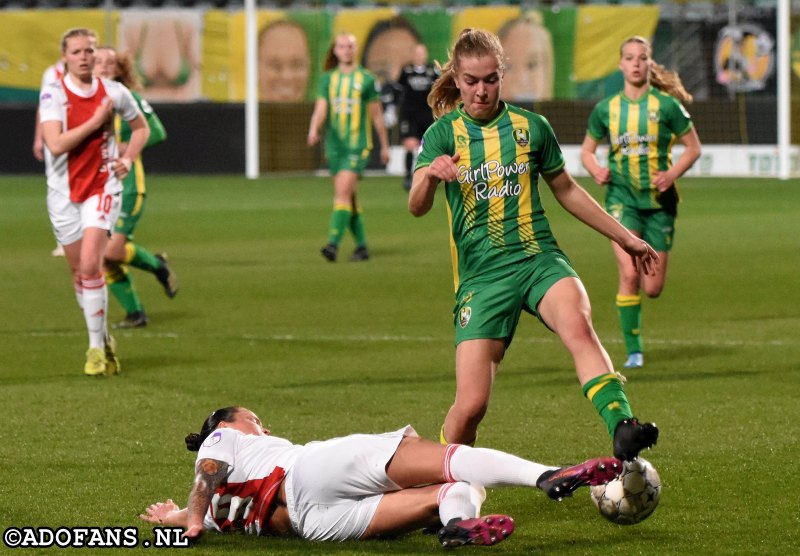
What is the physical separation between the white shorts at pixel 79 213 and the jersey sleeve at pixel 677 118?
3536 millimetres

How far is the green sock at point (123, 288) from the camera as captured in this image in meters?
11.6

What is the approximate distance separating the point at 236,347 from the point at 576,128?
20513 mm

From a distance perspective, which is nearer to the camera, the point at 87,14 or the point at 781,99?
the point at 781,99

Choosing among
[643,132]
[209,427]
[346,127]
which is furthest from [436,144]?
[346,127]

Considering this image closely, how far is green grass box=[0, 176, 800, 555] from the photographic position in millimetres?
5887

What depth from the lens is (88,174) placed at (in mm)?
9523

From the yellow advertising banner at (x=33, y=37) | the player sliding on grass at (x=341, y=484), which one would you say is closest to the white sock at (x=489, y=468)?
→ the player sliding on grass at (x=341, y=484)

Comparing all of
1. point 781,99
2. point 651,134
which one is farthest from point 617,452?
point 781,99

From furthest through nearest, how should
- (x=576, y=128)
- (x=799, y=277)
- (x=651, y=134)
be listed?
(x=576, y=128) → (x=799, y=277) → (x=651, y=134)

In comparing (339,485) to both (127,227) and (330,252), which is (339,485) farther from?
(330,252)

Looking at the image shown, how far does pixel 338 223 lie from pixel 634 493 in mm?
10850

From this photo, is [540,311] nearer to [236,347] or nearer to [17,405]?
[17,405]

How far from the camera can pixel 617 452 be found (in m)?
5.14

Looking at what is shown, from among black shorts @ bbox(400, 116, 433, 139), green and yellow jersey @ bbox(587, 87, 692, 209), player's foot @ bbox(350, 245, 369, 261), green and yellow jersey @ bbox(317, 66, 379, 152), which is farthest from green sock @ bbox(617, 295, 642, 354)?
black shorts @ bbox(400, 116, 433, 139)
